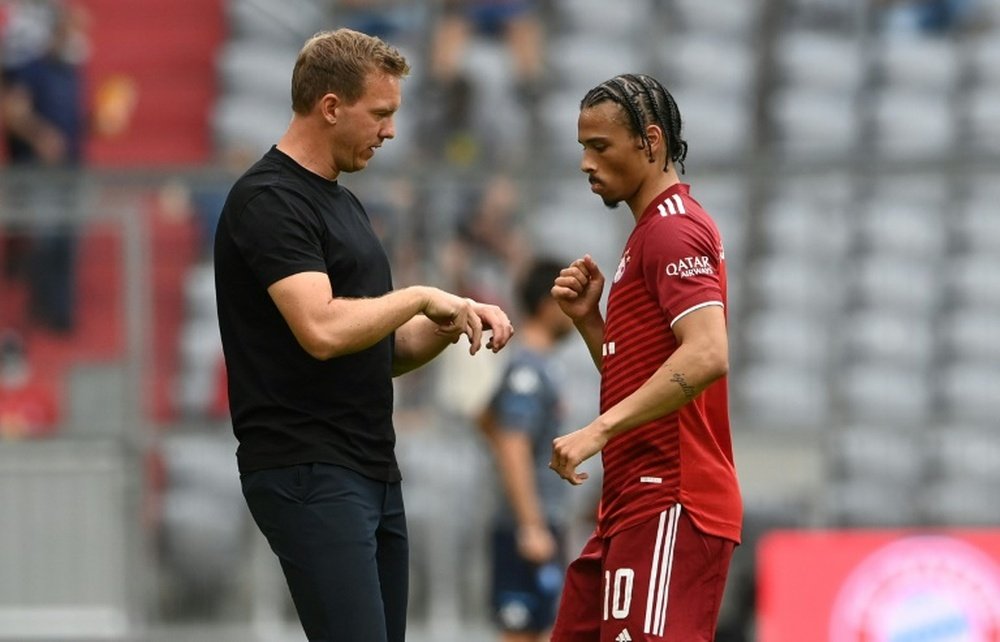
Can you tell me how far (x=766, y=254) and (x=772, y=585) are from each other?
270 cm

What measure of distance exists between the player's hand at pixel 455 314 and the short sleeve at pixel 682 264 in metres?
0.48

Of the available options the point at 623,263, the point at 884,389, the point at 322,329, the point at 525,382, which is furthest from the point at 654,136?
the point at 884,389

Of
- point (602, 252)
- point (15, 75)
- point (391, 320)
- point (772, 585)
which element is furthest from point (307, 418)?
point (15, 75)

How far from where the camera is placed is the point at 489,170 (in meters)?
12.0

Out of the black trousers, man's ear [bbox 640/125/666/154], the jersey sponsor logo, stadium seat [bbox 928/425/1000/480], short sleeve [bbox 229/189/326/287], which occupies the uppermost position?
man's ear [bbox 640/125/666/154]

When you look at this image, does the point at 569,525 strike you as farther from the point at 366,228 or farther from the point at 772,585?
the point at 366,228

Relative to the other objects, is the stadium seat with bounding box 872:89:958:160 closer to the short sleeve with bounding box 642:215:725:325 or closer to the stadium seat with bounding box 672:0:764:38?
the stadium seat with bounding box 672:0:764:38

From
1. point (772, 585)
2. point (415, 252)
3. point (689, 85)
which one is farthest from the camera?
point (689, 85)

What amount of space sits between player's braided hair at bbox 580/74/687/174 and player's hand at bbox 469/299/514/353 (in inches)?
23.5

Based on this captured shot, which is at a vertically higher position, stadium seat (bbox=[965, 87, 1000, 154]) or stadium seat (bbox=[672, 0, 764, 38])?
stadium seat (bbox=[672, 0, 764, 38])

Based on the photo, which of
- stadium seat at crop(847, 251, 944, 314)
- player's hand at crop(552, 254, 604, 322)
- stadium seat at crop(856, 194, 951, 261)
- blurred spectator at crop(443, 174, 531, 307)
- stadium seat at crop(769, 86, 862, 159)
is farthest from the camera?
stadium seat at crop(769, 86, 862, 159)

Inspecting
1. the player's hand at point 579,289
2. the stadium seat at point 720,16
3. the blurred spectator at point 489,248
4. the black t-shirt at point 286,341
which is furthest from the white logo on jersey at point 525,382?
the stadium seat at point 720,16

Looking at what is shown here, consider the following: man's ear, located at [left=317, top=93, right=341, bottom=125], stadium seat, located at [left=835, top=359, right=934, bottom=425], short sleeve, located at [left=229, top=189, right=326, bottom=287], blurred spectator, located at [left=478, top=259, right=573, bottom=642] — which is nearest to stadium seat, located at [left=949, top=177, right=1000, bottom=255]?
stadium seat, located at [left=835, top=359, right=934, bottom=425]

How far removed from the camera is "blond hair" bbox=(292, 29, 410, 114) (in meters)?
5.11
